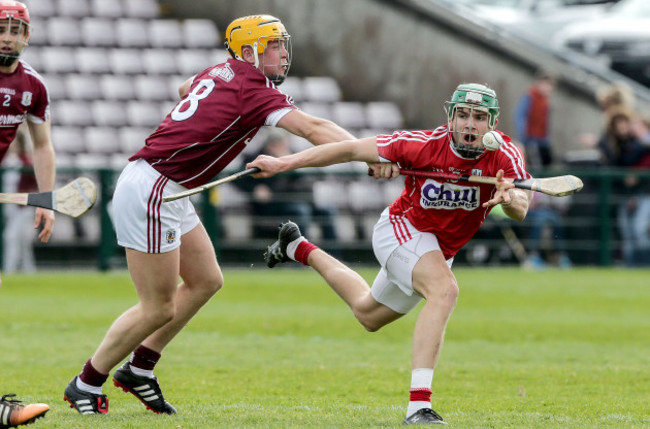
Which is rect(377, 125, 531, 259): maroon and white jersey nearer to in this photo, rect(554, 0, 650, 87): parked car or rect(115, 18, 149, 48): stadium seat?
rect(115, 18, 149, 48): stadium seat

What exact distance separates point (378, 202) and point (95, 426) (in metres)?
11.3

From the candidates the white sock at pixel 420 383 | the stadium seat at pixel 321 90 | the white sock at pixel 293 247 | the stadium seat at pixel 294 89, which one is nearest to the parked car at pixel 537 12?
the stadium seat at pixel 321 90

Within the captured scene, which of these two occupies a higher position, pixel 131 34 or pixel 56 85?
pixel 131 34

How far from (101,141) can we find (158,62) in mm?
2197

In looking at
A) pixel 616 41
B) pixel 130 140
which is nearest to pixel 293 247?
pixel 130 140

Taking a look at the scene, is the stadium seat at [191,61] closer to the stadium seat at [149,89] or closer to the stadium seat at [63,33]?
the stadium seat at [149,89]

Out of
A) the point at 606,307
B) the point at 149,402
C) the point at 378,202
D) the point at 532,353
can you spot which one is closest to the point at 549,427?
the point at 149,402

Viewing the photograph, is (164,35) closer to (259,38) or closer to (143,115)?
(143,115)

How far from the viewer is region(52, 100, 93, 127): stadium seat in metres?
18.5

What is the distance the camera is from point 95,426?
654cm

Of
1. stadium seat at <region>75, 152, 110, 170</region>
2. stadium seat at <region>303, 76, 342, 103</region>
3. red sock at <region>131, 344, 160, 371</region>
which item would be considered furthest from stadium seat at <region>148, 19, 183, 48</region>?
red sock at <region>131, 344, 160, 371</region>

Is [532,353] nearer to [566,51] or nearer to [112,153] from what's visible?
[112,153]

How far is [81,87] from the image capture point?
62.4ft

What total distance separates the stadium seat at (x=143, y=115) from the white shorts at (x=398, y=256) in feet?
38.9
